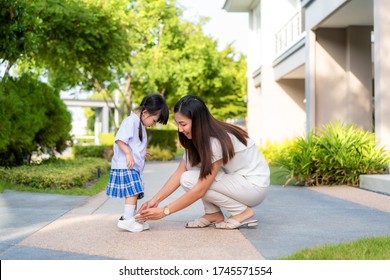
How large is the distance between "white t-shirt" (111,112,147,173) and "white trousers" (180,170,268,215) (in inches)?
19.7

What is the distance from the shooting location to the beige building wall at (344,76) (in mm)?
15164

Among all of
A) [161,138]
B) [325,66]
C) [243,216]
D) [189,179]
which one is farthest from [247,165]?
[161,138]

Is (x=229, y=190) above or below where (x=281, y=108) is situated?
below

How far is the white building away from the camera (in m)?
10.9

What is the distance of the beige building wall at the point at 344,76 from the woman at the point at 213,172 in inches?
401

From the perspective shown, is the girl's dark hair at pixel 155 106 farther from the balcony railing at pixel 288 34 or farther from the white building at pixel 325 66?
the balcony railing at pixel 288 34

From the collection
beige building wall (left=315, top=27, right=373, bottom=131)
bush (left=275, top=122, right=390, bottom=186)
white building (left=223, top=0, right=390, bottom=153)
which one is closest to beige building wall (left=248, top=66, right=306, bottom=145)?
white building (left=223, top=0, right=390, bottom=153)

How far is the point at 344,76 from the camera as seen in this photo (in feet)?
50.7

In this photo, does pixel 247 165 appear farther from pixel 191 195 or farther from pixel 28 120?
pixel 28 120

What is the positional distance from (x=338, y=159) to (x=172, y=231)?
6143 mm

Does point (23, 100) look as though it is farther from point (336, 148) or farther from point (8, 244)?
point (8, 244)

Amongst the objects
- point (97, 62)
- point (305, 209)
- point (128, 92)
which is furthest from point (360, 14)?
point (128, 92)

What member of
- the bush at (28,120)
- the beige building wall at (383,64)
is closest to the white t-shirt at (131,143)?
the bush at (28,120)
